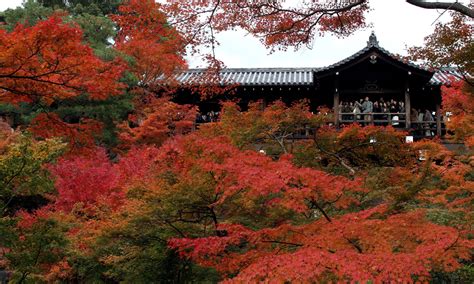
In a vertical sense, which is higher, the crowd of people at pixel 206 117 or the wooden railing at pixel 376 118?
the crowd of people at pixel 206 117

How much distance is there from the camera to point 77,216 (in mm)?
10344

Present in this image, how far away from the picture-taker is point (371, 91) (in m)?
17.3

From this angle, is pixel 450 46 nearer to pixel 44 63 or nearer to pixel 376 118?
pixel 44 63

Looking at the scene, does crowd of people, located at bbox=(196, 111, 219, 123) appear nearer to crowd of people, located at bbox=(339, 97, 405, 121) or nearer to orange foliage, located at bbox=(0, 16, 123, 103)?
crowd of people, located at bbox=(339, 97, 405, 121)

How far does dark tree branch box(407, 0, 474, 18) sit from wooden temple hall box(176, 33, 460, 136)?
32.5 feet

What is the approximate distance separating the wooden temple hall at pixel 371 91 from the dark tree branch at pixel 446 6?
32.5 ft

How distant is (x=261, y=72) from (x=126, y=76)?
6.87 metres

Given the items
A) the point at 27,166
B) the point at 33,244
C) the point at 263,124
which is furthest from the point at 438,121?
the point at 27,166

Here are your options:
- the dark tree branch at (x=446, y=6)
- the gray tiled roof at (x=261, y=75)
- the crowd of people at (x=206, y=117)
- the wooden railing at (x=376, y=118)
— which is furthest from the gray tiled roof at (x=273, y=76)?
the dark tree branch at (x=446, y=6)

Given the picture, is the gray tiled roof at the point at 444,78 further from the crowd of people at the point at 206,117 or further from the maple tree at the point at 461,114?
the crowd of people at the point at 206,117

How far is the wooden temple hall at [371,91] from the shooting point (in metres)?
16.2

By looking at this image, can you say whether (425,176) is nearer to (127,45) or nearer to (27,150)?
(27,150)

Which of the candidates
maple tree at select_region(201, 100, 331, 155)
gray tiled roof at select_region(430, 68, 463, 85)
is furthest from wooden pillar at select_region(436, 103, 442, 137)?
maple tree at select_region(201, 100, 331, 155)

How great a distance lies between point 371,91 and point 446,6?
1139cm
